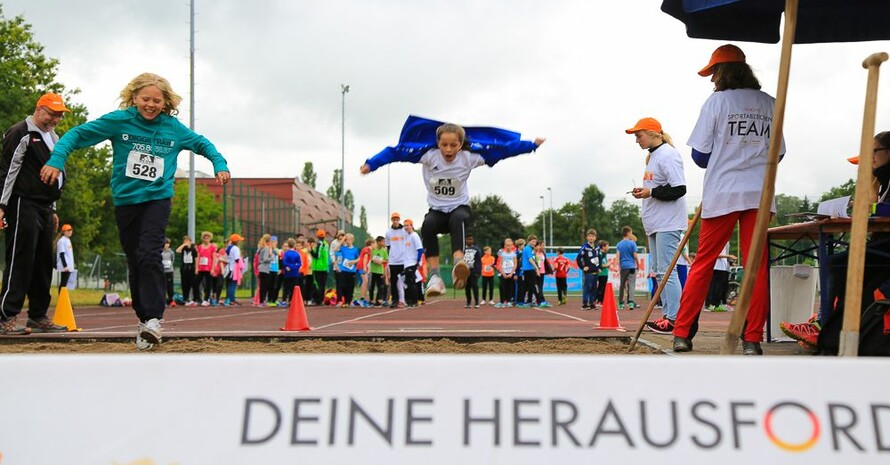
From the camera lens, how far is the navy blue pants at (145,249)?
18.7 feet

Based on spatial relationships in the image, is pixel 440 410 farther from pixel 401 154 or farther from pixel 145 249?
pixel 401 154

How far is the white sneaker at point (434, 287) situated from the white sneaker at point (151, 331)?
2.54 meters

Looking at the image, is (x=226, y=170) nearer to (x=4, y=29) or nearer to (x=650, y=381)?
(x=650, y=381)

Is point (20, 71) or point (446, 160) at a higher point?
point (20, 71)

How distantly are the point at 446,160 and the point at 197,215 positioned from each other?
62.9 metres

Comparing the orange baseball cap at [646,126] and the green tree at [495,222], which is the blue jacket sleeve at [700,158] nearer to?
the orange baseball cap at [646,126]

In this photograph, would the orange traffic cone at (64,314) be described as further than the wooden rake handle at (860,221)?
Yes

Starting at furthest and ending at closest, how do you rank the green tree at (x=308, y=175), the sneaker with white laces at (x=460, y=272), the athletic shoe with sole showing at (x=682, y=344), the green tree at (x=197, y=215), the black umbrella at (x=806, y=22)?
the green tree at (x=308, y=175), the green tree at (x=197, y=215), the sneaker with white laces at (x=460, y=272), the athletic shoe with sole showing at (x=682, y=344), the black umbrella at (x=806, y=22)

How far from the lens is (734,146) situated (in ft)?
16.4

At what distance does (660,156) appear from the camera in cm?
745

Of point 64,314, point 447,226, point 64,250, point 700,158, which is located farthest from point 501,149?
point 64,250

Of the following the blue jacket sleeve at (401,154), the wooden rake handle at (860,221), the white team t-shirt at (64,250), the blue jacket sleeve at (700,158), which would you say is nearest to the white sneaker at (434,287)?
the blue jacket sleeve at (401,154)

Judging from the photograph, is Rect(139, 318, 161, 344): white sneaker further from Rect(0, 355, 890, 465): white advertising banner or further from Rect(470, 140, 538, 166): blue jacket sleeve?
Rect(0, 355, 890, 465): white advertising banner

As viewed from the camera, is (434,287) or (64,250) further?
(64,250)
